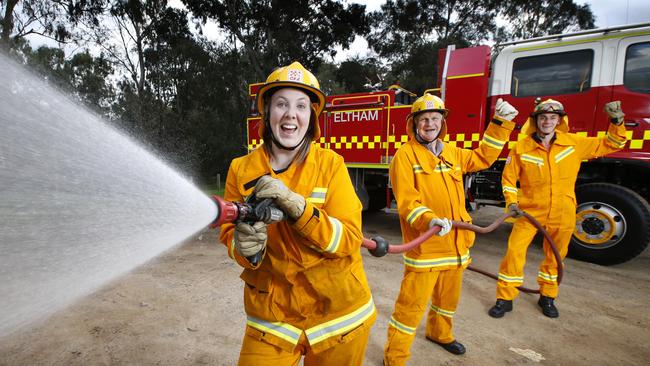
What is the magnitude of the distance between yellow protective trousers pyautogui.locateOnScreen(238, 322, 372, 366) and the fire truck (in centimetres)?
400

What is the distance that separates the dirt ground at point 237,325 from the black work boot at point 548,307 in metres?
0.06

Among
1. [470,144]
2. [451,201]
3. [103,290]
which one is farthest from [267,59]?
[451,201]

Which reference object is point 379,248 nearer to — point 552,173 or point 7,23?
point 552,173

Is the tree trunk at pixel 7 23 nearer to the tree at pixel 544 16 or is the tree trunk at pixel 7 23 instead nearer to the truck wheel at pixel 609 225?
the truck wheel at pixel 609 225

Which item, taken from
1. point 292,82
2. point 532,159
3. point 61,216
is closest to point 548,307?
point 532,159

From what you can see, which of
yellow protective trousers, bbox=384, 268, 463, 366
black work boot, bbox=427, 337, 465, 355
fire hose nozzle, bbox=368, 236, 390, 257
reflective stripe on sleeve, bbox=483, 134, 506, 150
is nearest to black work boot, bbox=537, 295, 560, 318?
black work boot, bbox=427, 337, 465, 355

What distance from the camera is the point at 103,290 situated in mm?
3521

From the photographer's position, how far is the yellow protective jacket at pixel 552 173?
320 cm

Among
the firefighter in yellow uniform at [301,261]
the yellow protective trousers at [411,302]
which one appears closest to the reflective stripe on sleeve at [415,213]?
the yellow protective trousers at [411,302]

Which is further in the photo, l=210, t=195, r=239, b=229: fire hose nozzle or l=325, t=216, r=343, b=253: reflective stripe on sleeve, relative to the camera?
Result: l=325, t=216, r=343, b=253: reflective stripe on sleeve

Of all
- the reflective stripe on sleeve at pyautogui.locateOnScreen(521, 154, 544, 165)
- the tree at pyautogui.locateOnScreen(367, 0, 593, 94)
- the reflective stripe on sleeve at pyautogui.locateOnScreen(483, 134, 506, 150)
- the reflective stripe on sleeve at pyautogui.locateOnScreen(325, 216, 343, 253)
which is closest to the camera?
the reflective stripe on sleeve at pyautogui.locateOnScreen(325, 216, 343, 253)

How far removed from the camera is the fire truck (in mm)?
4184

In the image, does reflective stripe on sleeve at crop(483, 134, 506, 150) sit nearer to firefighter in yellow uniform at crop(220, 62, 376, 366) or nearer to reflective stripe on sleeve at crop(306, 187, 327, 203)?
firefighter in yellow uniform at crop(220, 62, 376, 366)

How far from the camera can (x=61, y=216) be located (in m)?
1.05
